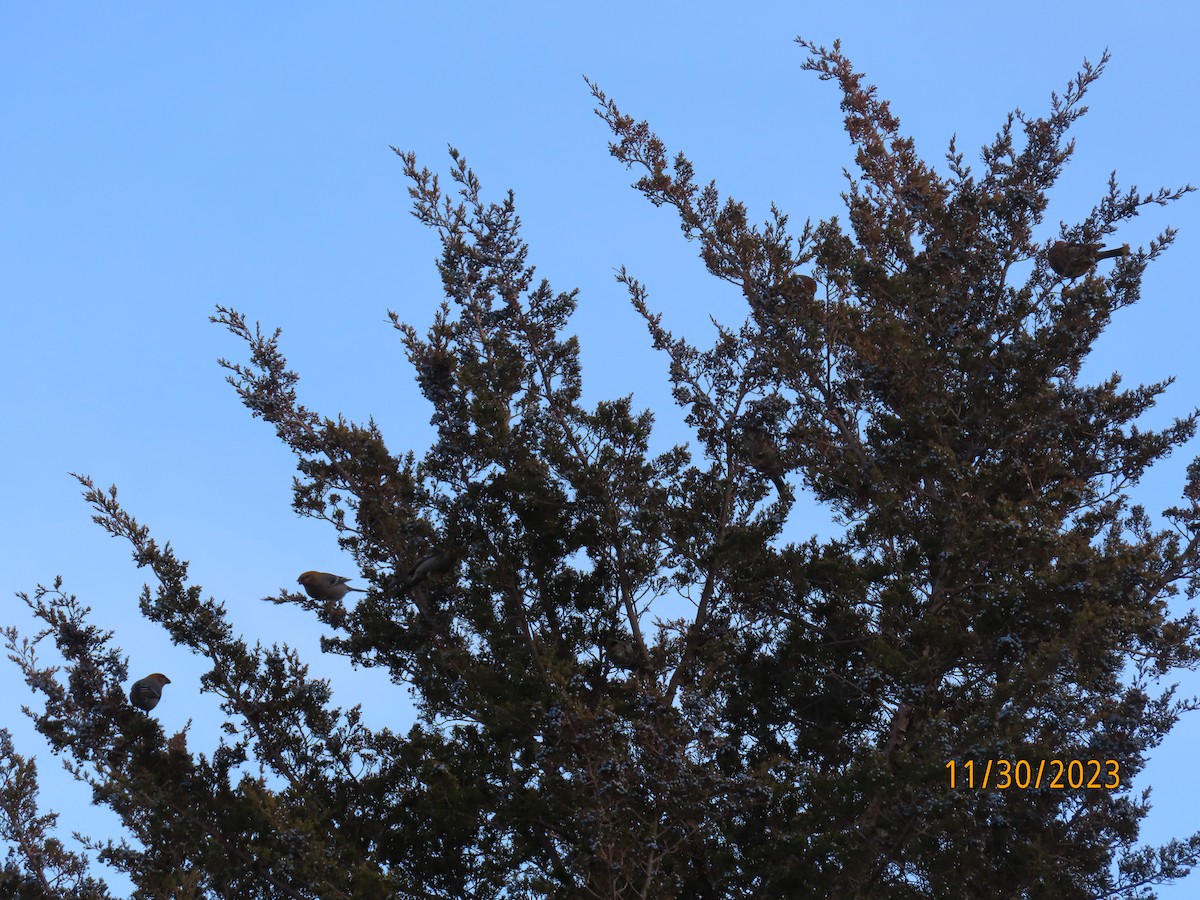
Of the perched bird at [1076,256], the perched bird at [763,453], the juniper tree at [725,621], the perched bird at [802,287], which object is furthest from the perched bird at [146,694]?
the perched bird at [1076,256]

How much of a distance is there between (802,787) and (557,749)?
200 cm

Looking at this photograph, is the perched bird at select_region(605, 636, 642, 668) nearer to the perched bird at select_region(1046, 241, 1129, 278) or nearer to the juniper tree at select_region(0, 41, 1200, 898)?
the juniper tree at select_region(0, 41, 1200, 898)

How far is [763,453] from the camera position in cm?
1511

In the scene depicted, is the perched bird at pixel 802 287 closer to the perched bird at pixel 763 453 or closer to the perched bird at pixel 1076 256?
the perched bird at pixel 763 453

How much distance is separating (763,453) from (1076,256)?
3.98 meters

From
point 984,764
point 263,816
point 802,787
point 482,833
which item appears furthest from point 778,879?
point 263,816

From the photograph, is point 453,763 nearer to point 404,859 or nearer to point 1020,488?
point 404,859

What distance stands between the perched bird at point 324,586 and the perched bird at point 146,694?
5.51 ft

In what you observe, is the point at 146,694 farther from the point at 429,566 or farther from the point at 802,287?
the point at 802,287

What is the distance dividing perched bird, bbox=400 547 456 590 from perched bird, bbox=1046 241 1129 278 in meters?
7.20

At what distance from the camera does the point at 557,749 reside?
1214 cm

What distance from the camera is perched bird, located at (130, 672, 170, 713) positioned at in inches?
560


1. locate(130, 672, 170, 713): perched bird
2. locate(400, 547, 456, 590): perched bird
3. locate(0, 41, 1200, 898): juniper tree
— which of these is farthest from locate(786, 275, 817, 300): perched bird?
locate(130, 672, 170, 713): perched bird

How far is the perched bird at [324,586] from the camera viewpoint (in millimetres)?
14586
